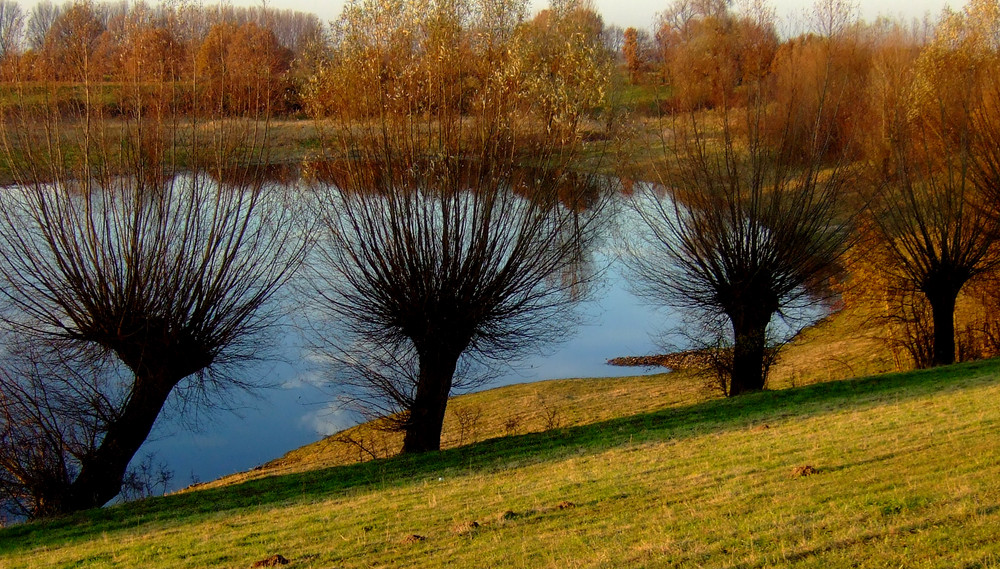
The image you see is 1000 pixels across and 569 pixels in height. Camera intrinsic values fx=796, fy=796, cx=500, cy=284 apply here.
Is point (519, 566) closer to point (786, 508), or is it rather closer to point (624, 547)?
point (624, 547)

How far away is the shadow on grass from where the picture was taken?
465 inches

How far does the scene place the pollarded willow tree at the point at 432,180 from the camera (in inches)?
647

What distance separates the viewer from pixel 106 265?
1488 centimetres

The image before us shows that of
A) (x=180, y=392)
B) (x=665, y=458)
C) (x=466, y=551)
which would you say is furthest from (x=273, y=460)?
(x=466, y=551)

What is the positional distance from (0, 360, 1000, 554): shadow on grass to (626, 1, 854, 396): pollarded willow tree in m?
3.00

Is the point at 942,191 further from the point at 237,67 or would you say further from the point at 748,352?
the point at 237,67

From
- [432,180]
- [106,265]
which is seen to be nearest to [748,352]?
[432,180]

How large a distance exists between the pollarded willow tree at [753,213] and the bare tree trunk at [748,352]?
0.03 meters

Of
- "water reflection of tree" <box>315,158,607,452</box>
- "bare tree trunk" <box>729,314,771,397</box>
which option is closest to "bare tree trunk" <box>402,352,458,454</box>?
"water reflection of tree" <box>315,158,607,452</box>

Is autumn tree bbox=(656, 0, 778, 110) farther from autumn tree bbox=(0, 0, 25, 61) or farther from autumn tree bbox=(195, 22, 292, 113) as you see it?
autumn tree bbox=(0, 0, 25, 61)

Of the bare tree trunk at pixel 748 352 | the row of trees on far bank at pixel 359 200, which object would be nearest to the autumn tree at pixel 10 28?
the row of trees on far bank at pixel 359 200

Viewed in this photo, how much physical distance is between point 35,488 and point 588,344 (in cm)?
2156

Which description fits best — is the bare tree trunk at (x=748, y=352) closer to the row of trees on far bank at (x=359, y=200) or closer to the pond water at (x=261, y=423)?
the row of trees on far bank at (x=359, y=200)

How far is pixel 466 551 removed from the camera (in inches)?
301
